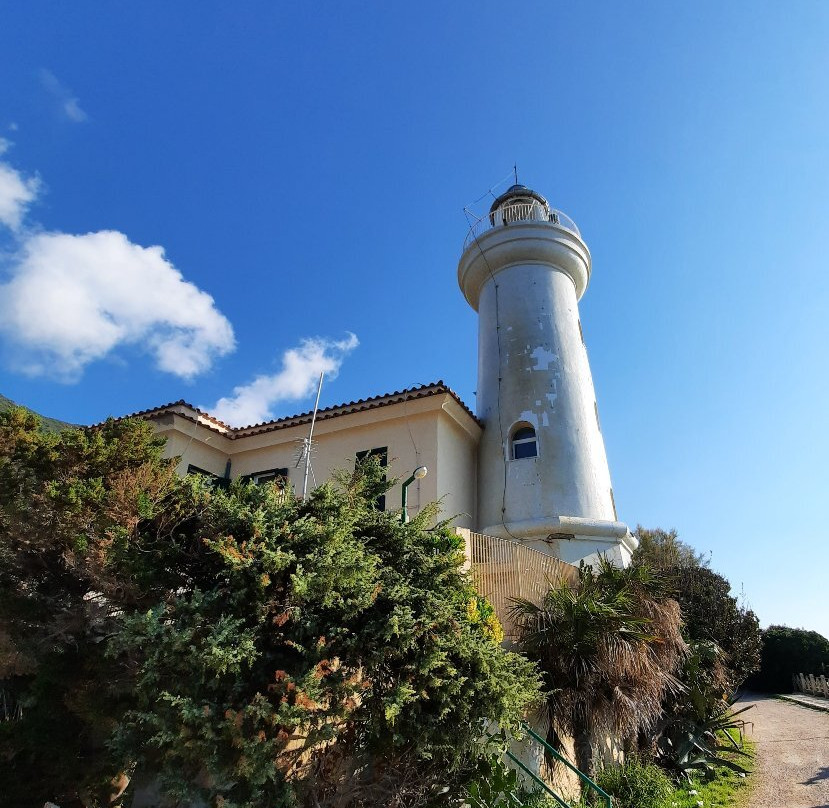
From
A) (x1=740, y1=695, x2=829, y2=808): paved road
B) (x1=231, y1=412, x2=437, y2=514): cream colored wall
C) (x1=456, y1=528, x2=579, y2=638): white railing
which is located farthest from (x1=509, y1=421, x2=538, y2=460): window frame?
(x1=740, y1=695, x2=829, y2=808): paved road

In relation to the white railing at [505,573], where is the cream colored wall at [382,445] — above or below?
above

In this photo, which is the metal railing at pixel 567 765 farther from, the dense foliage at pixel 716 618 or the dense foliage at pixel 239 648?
the dense foliage at pixel 716 618

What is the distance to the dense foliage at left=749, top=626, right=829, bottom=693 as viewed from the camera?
3047 centimetres

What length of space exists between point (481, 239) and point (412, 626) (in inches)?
591

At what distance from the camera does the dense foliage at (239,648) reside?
5121mm

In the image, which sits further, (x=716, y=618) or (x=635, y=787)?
(x=716, y=618)

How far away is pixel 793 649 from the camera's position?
1222 inches

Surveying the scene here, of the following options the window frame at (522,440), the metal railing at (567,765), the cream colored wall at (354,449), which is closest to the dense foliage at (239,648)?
the metal railing at (567,765)

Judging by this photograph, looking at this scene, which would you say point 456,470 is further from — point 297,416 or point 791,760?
point 791,760

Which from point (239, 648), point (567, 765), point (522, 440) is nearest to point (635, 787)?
point (567, 765)

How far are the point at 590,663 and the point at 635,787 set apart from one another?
5.96 ft

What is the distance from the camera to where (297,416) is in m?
15.5

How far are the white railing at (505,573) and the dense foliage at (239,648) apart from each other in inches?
56.6

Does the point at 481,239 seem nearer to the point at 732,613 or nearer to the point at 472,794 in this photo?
the point at 732,613
